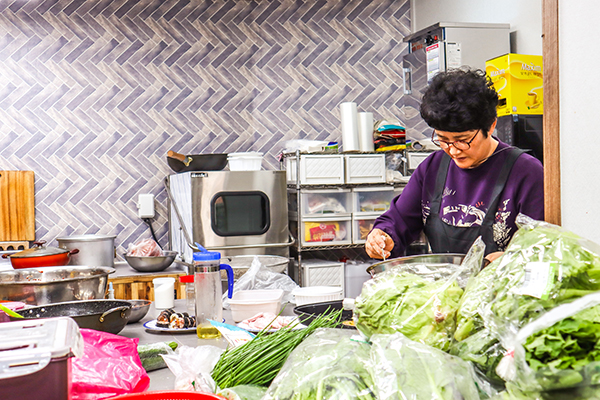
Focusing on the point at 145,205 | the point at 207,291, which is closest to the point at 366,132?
the point at 145,205

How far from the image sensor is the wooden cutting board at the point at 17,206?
410 cm

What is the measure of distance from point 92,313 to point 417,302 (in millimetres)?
1030

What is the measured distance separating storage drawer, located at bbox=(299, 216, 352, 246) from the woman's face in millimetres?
2230

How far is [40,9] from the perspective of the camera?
13.8 ft

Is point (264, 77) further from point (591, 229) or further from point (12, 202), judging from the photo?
point (591, 229)

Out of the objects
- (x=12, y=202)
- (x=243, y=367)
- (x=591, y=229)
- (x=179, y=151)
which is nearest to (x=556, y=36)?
(x=591, y=229)

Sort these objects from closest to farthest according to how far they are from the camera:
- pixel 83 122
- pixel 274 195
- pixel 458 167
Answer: pixel 458 167, pixel 274 195, pixel 83 122

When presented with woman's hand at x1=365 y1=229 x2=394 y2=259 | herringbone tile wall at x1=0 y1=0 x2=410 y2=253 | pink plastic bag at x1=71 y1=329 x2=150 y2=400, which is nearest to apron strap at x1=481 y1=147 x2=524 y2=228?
woman's hand at x1=365 y1=229 x2=394 y2=259

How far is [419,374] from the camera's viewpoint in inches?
24.5

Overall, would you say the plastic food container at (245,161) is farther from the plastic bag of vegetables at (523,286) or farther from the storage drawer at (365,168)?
the plastic bag of vegetables at (523,286)

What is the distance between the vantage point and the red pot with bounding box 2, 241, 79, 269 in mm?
2691

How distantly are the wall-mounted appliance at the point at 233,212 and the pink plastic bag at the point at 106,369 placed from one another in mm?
2617

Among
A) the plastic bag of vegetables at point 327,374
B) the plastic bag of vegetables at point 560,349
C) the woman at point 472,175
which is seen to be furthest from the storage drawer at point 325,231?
the plastic bag of vegetables at point 560,349

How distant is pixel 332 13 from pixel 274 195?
199cm
